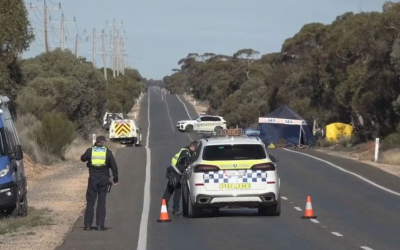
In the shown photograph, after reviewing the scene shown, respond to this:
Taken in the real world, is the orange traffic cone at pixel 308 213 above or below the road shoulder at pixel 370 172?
above

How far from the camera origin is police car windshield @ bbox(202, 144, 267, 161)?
18950mm

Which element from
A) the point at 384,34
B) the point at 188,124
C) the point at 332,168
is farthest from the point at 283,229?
the point at 188,124

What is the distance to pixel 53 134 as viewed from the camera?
3916 centimetres

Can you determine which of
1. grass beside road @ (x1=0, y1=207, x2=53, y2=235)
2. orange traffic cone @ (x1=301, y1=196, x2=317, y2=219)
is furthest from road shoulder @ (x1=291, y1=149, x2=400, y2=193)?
grass beside road @ (x1=0, y1=207, x2=53, y2=235)

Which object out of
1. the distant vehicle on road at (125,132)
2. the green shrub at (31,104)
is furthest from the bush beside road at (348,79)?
the green shrub at (31,104)

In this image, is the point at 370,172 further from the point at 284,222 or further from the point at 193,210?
the point at 284,222

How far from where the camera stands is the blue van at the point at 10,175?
18.0 meters

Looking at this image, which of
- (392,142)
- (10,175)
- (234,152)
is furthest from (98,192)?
(392,142)

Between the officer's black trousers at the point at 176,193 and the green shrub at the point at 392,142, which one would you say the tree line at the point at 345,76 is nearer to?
the green shrub at the point at 392,142

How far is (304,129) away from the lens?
204 ft

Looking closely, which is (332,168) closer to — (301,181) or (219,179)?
(301,181)

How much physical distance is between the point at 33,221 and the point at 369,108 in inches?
1485

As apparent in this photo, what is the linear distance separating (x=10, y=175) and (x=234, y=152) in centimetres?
469

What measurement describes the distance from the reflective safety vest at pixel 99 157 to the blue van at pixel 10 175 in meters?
2.12
